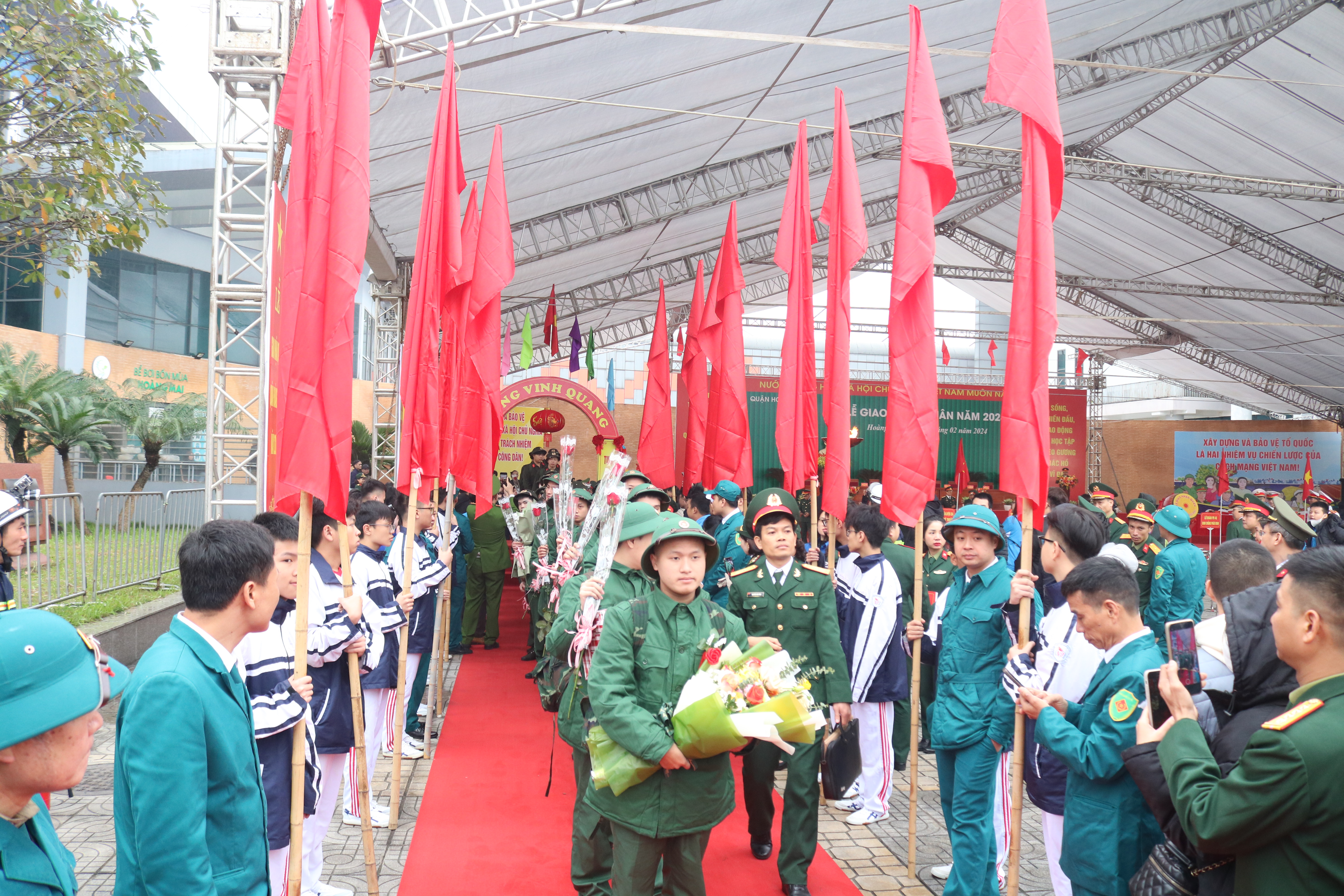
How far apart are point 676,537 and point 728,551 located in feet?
11.3

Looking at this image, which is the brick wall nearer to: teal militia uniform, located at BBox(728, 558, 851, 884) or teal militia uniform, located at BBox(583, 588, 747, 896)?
teal militia uniform, located at BBox(728, 558, 851, 884)

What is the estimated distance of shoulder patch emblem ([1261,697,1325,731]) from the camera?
1514 mm

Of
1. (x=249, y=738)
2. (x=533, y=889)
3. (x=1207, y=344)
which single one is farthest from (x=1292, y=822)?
(x=1207, y=344)

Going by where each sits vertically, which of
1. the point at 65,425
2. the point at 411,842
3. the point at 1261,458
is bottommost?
the point at 411,842

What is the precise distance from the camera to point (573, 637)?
3086 millimetres

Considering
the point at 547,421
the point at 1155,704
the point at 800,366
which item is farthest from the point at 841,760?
the point at 547,421

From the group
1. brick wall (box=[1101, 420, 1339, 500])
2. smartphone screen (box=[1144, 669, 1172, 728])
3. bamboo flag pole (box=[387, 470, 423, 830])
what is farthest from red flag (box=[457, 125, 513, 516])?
brick wall (box=[1101, 420, 1339, 500])

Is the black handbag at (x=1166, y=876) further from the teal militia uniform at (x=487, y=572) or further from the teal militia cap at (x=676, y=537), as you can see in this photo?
the teal militia uniform at (x=487, y=572)

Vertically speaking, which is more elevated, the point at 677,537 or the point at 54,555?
the point at 677,537

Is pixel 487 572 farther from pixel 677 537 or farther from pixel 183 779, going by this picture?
pixel 183 779

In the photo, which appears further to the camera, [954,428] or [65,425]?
[954,428]

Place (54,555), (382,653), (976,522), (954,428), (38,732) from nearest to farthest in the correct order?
(38,732) → (976,522) → (382,653) → (54,555) → (954,428)

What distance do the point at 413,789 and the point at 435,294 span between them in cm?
259

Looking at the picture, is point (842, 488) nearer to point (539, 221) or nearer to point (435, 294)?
point (435, 294)
